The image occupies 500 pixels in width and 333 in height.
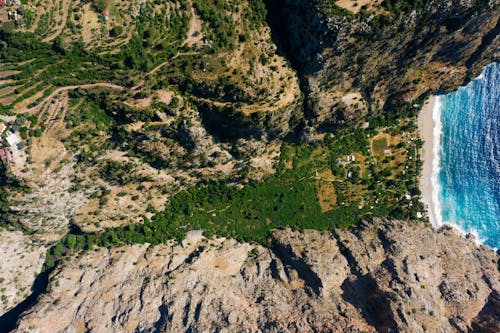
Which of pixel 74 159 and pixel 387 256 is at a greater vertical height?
pixel 74 159

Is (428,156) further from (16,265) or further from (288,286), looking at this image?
(16,265)

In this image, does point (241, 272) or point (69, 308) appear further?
point (241, 272)

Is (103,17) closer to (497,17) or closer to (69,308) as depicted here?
(69,308)

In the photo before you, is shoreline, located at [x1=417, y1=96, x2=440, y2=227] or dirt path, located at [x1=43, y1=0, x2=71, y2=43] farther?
shoreline, located at [x1=417, y1=96, x2=440, y2=227]

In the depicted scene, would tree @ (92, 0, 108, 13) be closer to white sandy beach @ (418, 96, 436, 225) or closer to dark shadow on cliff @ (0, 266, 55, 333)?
dark shadow on cliff @ (0, 266, 55, 333)

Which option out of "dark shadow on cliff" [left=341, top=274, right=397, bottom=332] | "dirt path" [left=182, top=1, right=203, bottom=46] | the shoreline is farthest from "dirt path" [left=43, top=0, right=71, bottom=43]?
the shoreline

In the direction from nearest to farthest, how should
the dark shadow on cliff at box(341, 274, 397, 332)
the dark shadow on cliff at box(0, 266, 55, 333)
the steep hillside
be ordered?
the steep hillside < the dark shadow on cliff at box(341, 274, 397, 332) < the dark shadow on cliff at box(0, 266, 55, 333)

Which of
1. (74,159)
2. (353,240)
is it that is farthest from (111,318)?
(353,240)
